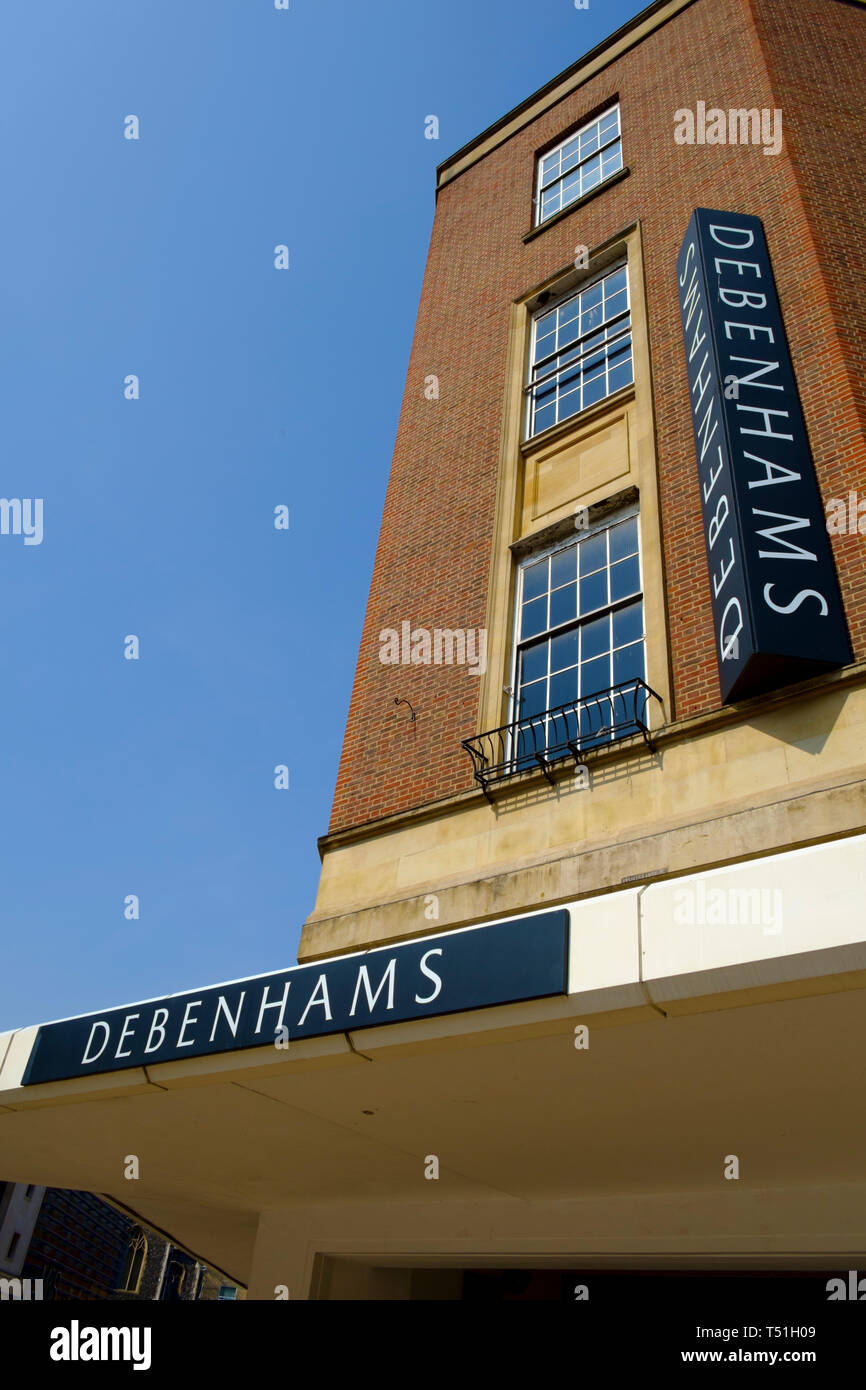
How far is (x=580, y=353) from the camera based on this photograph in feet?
38.6

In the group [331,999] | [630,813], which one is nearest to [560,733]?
[630,813]

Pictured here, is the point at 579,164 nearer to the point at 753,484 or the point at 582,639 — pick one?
the point at 582,639

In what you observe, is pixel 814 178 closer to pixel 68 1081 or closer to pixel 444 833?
pixel 444 833

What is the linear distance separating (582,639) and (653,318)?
426cm

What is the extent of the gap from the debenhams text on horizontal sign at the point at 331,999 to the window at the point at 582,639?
2.66 metres

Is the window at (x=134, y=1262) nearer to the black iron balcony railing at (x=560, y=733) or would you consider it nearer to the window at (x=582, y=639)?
the black iron balcony railing at (x=560, y=733)

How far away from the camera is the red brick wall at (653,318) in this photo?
838 cm

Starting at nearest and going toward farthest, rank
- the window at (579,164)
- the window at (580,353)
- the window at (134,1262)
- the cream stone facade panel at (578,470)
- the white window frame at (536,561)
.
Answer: the white window frame at (536,561)
the cream stone facade panel at (578,470)
the window at (580,353)
the window at (579,164)
the window at (134,1262)

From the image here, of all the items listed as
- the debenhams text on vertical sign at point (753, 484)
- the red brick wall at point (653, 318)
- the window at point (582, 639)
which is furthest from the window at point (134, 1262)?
the debenhams text on vertical sign at point (753, 484)

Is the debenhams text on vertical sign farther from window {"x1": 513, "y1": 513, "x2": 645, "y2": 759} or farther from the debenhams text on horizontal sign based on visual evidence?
the debenhams text on horizontal sign

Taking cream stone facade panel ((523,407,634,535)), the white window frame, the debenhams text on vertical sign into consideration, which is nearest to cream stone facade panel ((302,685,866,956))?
the debenhams text on vertical sign
